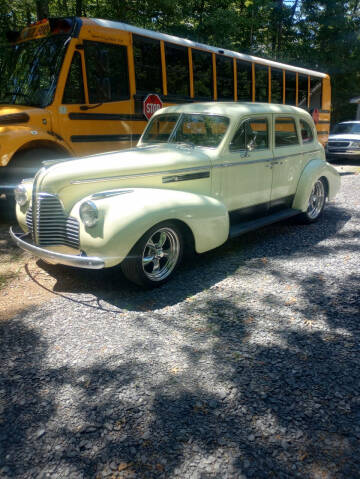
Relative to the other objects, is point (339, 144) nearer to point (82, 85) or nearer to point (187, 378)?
point (82, 85)


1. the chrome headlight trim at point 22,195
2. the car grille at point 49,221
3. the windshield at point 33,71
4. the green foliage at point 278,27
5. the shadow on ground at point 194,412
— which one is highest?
the green foliage at point 278,27

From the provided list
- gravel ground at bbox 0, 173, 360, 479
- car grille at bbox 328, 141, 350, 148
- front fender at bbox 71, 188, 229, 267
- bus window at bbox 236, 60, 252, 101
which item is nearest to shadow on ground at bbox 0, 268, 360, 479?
gravel ground at bbox 0, 173, 360, 479

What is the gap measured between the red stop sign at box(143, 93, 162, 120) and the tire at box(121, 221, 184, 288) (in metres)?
4.56

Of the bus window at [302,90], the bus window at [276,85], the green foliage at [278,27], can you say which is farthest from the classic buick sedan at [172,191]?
the green foliage at [278,27]

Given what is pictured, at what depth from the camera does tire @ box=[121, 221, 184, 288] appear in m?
3.90

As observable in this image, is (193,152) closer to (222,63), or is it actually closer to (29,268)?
(29,268)

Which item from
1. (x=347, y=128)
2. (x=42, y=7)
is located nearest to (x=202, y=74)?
(x=42, y=7)

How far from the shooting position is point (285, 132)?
19.6 feet

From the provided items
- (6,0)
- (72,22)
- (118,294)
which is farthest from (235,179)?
(6,0)

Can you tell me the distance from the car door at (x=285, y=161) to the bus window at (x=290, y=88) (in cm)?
648

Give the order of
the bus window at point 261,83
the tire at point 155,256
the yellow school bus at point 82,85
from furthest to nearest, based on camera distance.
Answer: the bus window at point 261,83
the yellow school bus at point 82,85
the tire at point 155,256

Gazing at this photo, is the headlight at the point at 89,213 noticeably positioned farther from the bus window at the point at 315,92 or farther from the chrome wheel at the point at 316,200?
the bus window at the point at 315,92

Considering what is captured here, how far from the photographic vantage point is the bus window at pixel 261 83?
424 inches

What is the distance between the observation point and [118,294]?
4.07 metres
